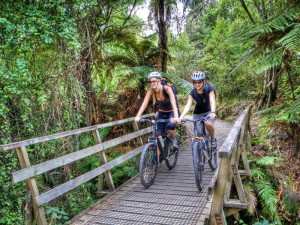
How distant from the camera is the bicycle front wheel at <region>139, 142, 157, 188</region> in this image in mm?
4613

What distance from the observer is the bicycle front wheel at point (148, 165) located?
182 inches

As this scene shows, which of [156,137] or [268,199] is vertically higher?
[156,137]

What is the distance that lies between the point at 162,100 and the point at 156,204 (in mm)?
2113

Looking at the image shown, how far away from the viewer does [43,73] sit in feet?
16.4

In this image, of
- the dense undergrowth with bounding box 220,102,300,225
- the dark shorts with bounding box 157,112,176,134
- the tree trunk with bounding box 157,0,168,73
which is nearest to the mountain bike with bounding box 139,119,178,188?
the dark shorts with bounding box 157,112,176,134

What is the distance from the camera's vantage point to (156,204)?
415 cm

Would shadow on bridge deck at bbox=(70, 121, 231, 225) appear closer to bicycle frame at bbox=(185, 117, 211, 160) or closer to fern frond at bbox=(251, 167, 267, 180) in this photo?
bicycle frame at bbox=(185, 117, 211, 160)

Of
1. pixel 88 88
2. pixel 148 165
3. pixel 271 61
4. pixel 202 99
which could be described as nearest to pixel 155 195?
pixel 148 165

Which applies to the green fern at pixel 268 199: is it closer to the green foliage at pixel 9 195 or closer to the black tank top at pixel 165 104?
the black tank top at pixel 165 104

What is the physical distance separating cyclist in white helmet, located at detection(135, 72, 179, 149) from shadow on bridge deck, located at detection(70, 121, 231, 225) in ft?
3.13

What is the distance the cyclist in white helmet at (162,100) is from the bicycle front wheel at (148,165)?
0.58 m

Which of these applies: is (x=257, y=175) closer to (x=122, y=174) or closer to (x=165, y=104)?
(x=165, y=104)

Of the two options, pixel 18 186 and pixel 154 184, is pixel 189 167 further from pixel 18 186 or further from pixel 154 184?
pixel 18 186

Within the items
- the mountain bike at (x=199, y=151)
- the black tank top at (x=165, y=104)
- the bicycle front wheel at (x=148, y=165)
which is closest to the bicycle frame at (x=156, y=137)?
the bicycle front wheel at (x=148, y=165)
